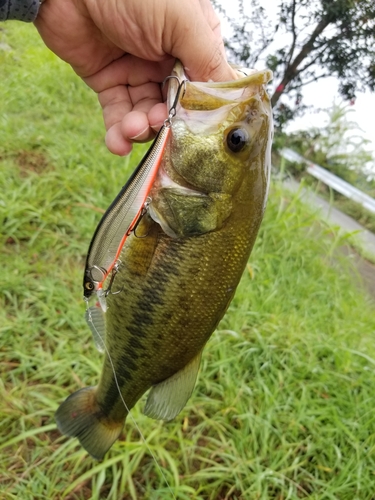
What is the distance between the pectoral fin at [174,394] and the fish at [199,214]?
126mm

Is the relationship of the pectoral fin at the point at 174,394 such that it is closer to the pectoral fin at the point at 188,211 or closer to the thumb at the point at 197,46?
the pectoral fin at the point at 188,211

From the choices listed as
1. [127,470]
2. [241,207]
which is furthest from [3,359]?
[241,207]

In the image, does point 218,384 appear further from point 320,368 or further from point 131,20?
point 131,20

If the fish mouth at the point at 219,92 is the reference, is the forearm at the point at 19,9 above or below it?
below

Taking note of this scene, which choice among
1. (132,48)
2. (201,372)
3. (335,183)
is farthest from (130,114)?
(335,183)

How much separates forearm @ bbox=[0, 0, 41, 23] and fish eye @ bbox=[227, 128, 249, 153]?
1110 mm

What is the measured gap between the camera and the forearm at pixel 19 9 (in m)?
1.80

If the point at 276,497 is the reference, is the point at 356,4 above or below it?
above

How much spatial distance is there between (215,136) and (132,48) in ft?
2.38

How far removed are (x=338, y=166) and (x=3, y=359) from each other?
5508 millimetres

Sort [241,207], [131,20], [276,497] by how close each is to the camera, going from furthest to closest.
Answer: [276,497] < [131,20] < [241,207]

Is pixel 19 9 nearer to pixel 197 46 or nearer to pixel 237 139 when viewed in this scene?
pixel 197 46

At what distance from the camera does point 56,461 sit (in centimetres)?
219

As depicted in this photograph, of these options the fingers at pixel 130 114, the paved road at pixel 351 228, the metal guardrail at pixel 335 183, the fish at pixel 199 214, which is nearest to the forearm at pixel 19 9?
the fingers at pixel 130 114
